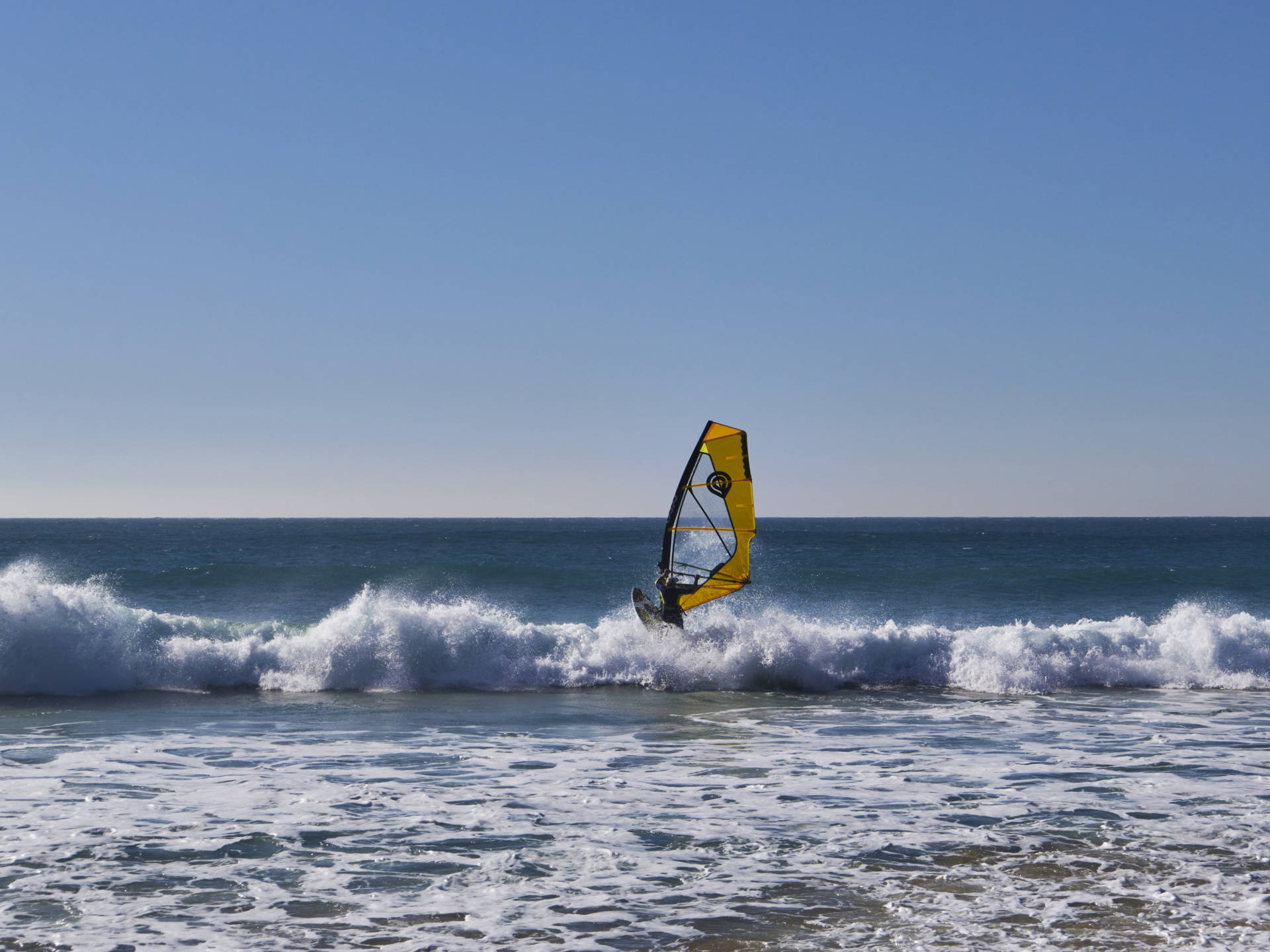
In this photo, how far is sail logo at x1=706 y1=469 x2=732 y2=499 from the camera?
43.1 feet

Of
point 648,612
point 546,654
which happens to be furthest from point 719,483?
point 546,654

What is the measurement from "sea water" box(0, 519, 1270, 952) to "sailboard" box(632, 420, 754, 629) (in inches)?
58.1

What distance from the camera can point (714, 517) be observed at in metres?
13.3

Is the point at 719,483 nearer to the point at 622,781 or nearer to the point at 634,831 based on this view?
the point at 622,781

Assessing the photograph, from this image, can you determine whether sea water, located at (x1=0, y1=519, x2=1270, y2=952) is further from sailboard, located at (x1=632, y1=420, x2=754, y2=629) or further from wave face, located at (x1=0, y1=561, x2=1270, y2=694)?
sailboard, located at (x1=632, y1=420, x2=754, y2=629)

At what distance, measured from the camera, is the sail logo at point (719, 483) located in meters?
13.1

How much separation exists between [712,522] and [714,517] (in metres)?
0.08

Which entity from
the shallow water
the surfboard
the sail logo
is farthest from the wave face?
the sail logo

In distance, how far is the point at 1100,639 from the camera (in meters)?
16.3

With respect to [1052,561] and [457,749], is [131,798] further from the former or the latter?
[1052,561]

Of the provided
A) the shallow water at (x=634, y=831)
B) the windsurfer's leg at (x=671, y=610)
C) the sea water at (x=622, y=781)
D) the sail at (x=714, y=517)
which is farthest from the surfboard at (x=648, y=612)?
the shallow water at (x=634, y=831)

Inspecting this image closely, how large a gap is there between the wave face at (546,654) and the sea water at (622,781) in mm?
45

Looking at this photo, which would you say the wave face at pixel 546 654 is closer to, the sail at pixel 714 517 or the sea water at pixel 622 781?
the sea water at pixel 622 781

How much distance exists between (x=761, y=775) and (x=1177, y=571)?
27.9m
